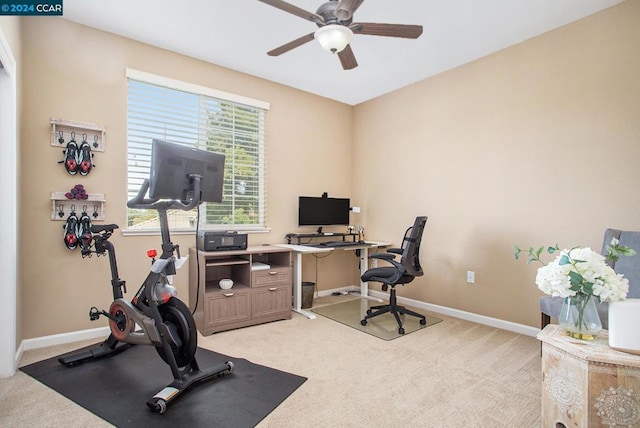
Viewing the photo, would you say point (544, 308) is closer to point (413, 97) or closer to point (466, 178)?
point (466, 178)

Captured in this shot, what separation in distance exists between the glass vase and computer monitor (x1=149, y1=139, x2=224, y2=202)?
2.24 meters

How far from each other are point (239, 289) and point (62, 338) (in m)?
1.51

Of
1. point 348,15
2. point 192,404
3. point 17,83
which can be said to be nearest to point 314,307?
point 192,404

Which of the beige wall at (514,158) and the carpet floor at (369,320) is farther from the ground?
the beige wall at (514,158)

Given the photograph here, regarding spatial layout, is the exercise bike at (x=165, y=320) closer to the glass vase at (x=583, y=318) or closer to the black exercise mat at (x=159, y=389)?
the black exercise mat at (x=159, y=389)

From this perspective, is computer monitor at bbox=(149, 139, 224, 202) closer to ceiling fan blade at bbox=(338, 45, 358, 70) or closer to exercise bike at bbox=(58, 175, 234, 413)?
exercise bike at bbox=(58, 175, 234, 413)

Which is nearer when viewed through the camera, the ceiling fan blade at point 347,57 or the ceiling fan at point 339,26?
the ceiling fan at point 339,26

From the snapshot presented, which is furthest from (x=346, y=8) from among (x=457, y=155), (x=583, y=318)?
(x=457, y=155)

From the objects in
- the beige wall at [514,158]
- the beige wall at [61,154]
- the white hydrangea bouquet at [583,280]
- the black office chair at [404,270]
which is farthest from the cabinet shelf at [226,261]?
the white hydrangea bouquet at [583,280]

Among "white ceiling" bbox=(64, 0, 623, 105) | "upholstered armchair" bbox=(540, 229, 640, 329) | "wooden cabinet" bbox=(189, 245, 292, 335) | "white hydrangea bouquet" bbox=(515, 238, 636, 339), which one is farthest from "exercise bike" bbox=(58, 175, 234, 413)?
"upholstered armchair" bbox=(540, 229, 640, 329)

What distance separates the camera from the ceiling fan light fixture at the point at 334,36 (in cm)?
224

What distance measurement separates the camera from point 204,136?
12.3ft

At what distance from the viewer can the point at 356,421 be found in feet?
6.08

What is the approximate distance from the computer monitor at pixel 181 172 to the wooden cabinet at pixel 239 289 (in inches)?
39.0
